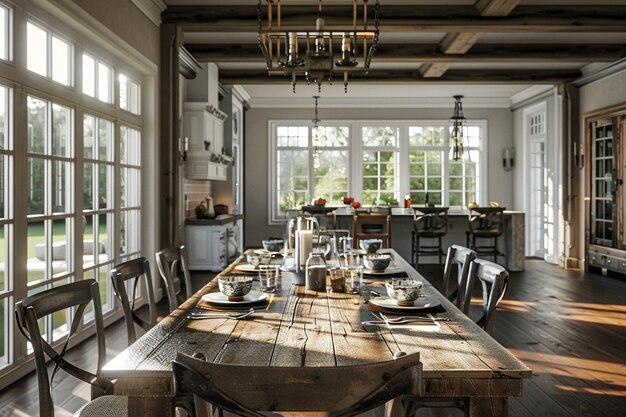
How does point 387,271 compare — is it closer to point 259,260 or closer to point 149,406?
point 259,260

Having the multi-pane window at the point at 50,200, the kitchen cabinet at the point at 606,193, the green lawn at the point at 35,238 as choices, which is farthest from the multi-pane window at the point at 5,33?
the kitchen cabinet at the point at 606,193

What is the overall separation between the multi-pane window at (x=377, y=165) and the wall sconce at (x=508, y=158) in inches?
17.6

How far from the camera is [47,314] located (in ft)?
6.13

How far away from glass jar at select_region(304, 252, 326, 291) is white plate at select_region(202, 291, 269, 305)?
0.31 meters

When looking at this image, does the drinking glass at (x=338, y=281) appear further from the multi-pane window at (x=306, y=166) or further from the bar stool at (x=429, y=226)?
the multi-pane window at (x=306, y=166)

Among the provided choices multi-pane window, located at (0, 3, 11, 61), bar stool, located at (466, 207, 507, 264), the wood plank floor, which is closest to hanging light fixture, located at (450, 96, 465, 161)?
bar stool, located at (466, 207, 507, 264)

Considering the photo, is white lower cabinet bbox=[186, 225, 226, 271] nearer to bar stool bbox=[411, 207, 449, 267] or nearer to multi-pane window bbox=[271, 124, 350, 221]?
bar stool bbox=[411, 207, 449, 267]

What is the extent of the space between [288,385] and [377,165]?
10.9 meters

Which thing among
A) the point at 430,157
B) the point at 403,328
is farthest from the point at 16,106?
the point at 430,157

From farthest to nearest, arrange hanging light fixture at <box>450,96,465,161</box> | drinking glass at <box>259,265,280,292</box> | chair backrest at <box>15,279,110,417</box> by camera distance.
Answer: hanging light fixture at <box>450,96,465,161</box>
drinking glass at <box>259,265,280,292</box>
chair backrest at <box>15,279,110,417</box>

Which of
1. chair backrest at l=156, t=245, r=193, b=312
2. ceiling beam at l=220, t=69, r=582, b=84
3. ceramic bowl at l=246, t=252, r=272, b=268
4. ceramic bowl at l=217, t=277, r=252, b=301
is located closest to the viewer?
ceramic bowl at l=217, t=277, r=252, b=301

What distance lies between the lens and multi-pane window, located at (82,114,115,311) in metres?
4.60

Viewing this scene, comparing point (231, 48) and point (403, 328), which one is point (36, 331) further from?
point (231, 48)

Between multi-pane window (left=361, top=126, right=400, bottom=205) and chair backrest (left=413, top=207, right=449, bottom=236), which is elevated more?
multi-pane window (left=361, top=126, right=400, bottom=205)
